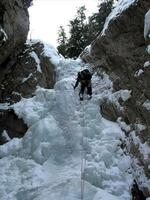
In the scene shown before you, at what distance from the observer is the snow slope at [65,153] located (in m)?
8.81

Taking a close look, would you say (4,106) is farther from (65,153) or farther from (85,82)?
(65,153)

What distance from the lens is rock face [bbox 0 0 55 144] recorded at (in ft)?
43.3

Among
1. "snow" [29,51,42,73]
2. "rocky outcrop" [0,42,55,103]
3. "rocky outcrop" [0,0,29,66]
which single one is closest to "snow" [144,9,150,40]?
"rocky outcrop" [0,42,55,103]

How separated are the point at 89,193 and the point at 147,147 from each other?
6.95 feet

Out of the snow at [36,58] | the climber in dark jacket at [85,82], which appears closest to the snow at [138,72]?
the climber in dark jacket at [85,82]

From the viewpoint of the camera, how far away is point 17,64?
15.3m

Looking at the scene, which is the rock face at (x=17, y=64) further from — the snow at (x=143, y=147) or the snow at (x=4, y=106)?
the snow at (x=143, y=147)

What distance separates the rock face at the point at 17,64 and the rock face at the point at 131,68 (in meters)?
3.29

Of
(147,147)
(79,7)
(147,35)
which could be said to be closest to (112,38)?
(147,35)

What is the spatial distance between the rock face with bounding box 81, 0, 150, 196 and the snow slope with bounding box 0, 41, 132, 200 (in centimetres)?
42

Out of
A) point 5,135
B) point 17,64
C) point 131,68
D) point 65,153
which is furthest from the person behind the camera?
point 17,64

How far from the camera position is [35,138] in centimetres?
1099

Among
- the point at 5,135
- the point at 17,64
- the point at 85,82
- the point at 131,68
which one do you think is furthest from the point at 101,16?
the point at 5,135

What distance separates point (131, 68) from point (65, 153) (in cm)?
349
